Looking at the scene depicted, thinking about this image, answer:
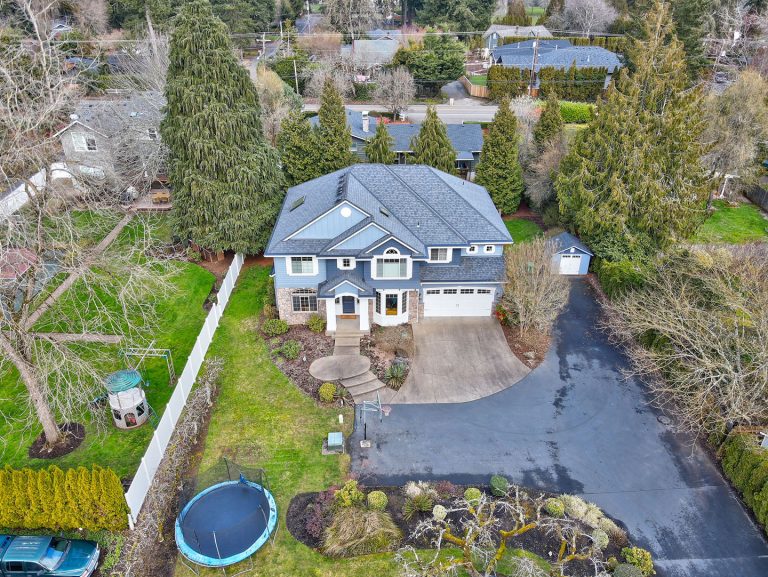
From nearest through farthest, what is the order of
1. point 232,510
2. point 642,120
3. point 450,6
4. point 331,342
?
1. point 232,510
2. point 331,342
3. point 642,120
4. point 450,6

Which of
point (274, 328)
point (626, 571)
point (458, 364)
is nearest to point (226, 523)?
point (274, 328)

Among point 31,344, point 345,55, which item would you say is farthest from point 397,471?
point 345,55

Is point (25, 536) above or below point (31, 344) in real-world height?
below

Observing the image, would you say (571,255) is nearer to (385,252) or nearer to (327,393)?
(385,252)

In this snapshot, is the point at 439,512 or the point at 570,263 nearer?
the point at 439,512

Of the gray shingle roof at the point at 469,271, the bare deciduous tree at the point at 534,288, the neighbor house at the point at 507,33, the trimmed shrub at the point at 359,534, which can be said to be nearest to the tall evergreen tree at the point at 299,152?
the gray shingle roof at the point at 469,271

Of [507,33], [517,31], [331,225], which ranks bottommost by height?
[331,225]

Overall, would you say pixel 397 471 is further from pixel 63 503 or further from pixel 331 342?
pixel 63 503
